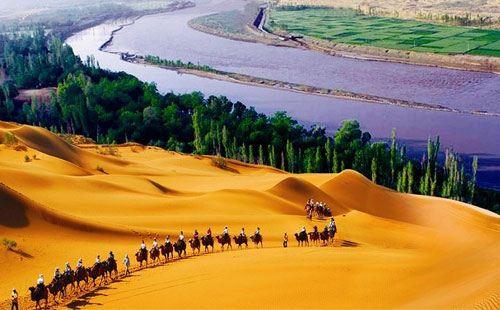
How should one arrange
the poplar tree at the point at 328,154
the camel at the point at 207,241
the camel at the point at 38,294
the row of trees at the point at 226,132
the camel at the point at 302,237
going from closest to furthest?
the camel at the point at 38,294, the camel at the point at 207,241, the camel at the point at 302,237, the row of trees at the point at 226,132, the poplar tree at the point at 328,154

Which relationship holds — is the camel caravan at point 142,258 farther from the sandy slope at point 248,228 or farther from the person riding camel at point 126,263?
the sandy slope at point 248,228

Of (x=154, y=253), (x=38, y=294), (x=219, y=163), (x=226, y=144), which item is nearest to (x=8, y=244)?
(x=38, y=294)

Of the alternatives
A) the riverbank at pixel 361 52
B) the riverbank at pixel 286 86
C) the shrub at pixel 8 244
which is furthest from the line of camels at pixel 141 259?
the riverbank at pixel 361 52

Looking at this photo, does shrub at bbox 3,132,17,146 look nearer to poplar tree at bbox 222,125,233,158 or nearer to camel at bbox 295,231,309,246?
camel at bbox 295,231,309,246

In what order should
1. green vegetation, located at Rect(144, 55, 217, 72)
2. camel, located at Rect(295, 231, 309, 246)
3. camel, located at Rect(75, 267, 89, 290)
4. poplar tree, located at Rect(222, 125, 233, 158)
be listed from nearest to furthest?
camel, located at Rect(75, 267, 89, 290)
camel, located at Rect(295, 231, 309, 246)
poplar tree, located at Rect(222, 125, 233, 158)
green vegetation, located at Rect(144, 55, 217, 72)

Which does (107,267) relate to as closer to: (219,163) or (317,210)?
(317,210)

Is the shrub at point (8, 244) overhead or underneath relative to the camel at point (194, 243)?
overhead

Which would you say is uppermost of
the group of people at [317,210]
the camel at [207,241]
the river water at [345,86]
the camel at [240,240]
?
the camel at [207,241]

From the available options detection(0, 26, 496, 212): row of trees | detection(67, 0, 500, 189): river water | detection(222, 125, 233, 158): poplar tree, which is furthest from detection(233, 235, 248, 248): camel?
detection(67, 0, 500, 189): river water
